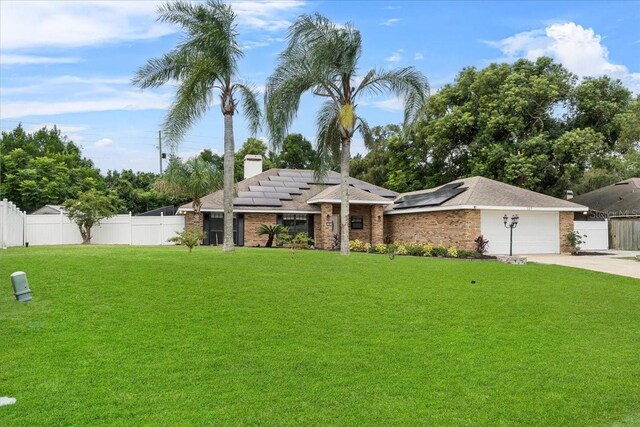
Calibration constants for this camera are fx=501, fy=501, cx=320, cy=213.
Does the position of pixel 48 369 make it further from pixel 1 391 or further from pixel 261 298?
pixel 261 298

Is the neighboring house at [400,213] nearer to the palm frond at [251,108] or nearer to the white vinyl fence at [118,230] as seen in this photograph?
the white vinyl fence at [118,230]

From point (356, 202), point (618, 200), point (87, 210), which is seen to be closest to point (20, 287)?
point (87, 210)

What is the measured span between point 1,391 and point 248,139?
152ft

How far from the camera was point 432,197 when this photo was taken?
961 inches

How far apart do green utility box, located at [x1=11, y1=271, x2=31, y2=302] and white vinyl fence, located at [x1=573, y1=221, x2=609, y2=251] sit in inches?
1025

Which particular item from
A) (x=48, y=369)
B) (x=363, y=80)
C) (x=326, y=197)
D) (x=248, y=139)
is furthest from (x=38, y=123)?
(x=48, y=369)

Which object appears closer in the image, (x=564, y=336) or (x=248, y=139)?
(x=564, y=336)

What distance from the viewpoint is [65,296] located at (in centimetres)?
769

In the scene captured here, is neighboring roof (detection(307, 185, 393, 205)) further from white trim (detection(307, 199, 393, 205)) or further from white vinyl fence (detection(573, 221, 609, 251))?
white vinyl fence (detection(573, 221, 609, 251))

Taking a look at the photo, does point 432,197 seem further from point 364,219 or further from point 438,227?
point 364,219

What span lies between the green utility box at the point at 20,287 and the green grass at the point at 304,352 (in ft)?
0.51

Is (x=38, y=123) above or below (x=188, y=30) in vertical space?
above

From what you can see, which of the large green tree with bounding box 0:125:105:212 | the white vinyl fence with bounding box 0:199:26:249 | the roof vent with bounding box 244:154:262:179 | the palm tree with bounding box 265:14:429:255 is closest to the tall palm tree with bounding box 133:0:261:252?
the palm tree with bounding box 265:14:429:255

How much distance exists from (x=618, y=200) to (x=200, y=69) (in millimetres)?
25274
